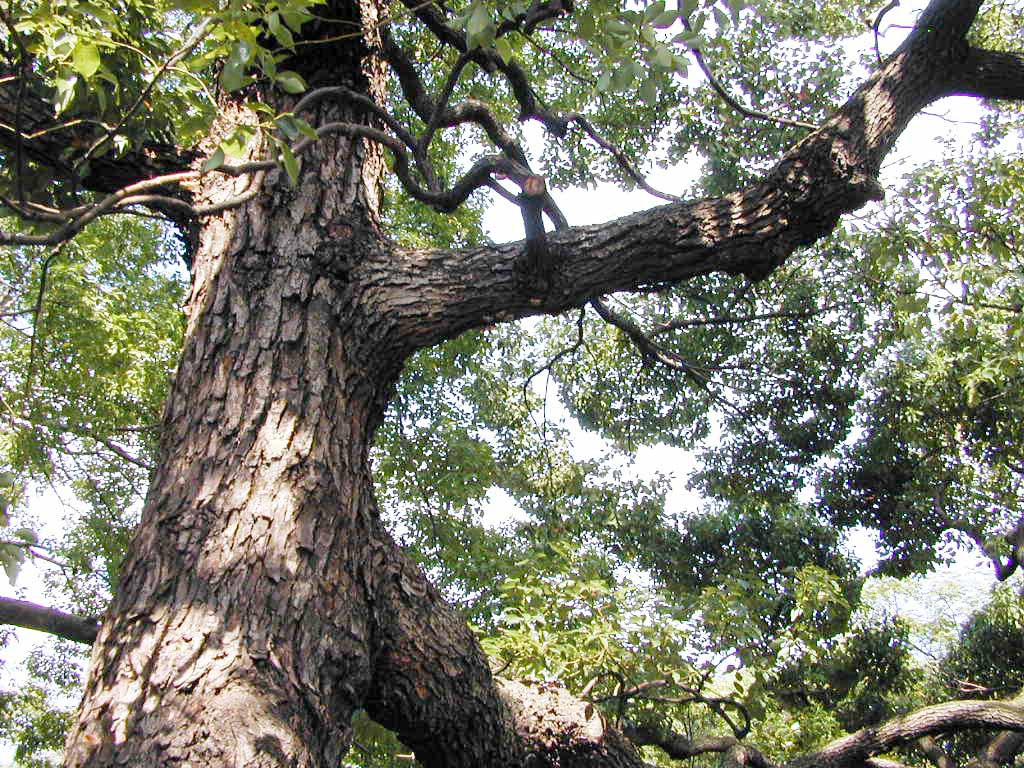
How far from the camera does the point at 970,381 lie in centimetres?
812

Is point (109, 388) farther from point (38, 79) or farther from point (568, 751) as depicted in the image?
point (568, 751)

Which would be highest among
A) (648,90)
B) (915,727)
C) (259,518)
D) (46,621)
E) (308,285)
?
(648,90)

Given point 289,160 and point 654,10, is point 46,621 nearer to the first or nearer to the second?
point 289,160

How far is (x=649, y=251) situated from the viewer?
8.46ft

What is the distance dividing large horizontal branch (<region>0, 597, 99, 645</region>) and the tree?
2.24ft

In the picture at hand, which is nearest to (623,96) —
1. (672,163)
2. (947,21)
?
A: (672,163)

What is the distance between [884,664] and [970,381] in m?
3.60

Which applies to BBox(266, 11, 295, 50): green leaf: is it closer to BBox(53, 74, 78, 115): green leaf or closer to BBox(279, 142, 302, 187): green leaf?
BBox(279, 142, 302, 187): green leaf

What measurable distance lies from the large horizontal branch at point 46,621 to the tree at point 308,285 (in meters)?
0.68

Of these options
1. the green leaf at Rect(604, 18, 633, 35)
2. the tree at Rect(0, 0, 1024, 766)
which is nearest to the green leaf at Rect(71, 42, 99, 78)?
the tree at Rect(0, 0, 1024, 766)

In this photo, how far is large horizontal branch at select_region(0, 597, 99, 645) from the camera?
251 centimetres

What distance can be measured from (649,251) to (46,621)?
2297 mm

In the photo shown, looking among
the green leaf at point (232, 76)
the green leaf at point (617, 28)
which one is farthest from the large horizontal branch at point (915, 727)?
the green leaf at point (232, 76)

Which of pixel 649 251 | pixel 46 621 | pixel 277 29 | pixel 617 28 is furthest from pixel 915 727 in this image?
pixel 277 29
